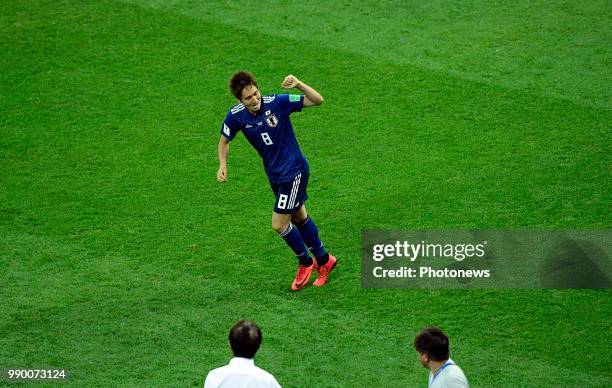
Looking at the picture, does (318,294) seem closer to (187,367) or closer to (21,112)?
(187,367)

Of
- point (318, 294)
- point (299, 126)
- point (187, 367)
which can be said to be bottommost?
point (187, 367)

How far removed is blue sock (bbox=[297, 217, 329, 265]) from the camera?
7.45 meters

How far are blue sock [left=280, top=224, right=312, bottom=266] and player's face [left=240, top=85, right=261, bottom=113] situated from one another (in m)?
1.02

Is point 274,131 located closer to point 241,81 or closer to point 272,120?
point 272,120

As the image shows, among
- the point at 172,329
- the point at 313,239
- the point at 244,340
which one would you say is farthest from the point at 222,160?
the point at 244,340

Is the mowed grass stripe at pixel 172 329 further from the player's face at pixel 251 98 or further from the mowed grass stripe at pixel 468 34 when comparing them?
the mowed grass stripe at pixel 468 34

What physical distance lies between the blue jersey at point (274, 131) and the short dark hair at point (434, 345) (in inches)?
103

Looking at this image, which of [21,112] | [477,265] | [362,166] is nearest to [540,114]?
[362,166]

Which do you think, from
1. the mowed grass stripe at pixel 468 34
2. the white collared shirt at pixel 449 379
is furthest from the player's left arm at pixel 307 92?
the mowed grass stripe at pixel 468 34

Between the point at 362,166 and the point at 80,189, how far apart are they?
2.74 metres

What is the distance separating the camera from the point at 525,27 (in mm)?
11461

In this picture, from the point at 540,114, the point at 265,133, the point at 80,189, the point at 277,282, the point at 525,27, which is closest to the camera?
the point at 265,133

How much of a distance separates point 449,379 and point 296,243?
2867mm

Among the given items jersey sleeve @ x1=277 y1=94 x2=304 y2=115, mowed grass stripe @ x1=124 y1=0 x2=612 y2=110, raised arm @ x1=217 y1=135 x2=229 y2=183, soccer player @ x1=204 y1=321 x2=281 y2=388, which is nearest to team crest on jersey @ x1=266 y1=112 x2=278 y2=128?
jersey sleeve @ x1=277 y1=94 x2=304 y2=115
